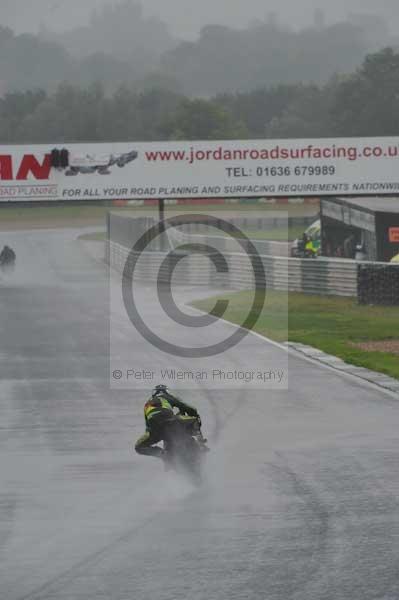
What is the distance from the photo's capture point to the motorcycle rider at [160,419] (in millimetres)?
13781

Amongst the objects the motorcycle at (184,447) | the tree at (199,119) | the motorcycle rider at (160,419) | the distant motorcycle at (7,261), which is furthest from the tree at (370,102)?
the motorcycle at (184,447)

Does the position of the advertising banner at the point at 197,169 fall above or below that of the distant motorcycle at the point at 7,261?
above

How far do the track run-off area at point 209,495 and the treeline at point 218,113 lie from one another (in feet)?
391

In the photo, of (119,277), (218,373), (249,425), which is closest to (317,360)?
(218,373)

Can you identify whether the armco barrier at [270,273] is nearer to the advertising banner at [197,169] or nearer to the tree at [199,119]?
the advertising banner at [197,169]

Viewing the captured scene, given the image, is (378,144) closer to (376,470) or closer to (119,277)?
(119,277)

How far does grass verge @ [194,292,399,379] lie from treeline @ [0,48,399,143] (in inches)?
3964

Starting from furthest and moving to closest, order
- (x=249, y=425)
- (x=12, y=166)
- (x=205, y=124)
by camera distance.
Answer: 1. (x=205, y=124)
2. (x=12, y=166)
3. (x=249, y=425)

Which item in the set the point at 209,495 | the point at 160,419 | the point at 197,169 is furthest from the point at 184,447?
the point at 197,169

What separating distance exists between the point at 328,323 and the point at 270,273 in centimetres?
1009

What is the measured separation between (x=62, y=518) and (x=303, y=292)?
29.7m

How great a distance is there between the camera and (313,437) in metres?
16.2

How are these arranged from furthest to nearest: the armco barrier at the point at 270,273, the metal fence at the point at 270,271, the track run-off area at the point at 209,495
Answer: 1. the armco barrier at the point at 270,273
2. the metal fence at the point at 270,271
3. the track run-off area at the point at 209,495

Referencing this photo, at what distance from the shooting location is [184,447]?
45.8 ft
